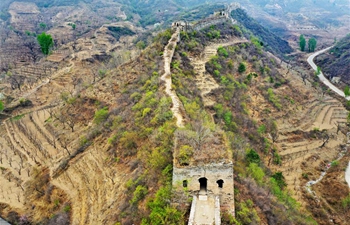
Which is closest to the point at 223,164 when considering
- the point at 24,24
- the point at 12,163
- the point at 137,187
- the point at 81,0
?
the point at 137,187

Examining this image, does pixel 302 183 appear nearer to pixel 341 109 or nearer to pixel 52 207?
pixel 341 109

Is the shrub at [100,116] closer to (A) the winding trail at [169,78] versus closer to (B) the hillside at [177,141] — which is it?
(B) the hillside at [177,141]

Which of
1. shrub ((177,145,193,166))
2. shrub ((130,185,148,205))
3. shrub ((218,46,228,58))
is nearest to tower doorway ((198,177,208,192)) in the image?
shrub ((177,145,193,166))

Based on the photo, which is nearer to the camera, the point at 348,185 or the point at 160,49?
the point at 348,185

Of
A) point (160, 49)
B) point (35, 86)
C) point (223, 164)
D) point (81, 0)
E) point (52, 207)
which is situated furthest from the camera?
point (81, 0)

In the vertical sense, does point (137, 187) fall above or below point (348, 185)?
above

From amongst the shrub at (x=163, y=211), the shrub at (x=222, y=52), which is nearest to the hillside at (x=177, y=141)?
the shrub at (x=163, y=211)
